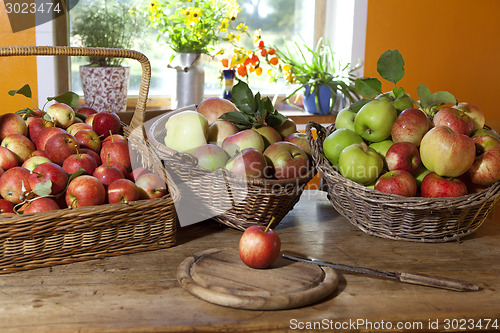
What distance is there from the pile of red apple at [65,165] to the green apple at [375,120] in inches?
19.4

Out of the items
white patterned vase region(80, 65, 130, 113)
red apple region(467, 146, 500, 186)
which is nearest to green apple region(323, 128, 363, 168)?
red apple region(467, 146, 500, 186)

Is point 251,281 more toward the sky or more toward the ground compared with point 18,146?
more toward the ground

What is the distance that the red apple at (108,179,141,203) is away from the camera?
1.00 meters

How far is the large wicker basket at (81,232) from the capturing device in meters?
0.91

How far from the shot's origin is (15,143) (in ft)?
3.71

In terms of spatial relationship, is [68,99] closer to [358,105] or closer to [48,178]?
[48,178]

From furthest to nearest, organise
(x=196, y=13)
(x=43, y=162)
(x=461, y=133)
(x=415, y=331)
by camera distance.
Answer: (x=196, y=13) → (x=461, y=133) → (x=43, y=162) → (x=415, y=331)

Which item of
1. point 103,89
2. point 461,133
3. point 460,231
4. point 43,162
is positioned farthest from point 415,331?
point 103,89

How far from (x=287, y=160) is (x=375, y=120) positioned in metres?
0.24

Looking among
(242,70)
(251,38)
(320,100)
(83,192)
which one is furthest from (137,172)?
(251,38)

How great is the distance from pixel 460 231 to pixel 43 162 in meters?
0.91

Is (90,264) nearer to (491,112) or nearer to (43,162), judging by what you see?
(43,162)

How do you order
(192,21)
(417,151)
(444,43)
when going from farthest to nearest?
1. (444,43)
2. (192,21)
3. (417,151)

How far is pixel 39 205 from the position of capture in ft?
3.11
